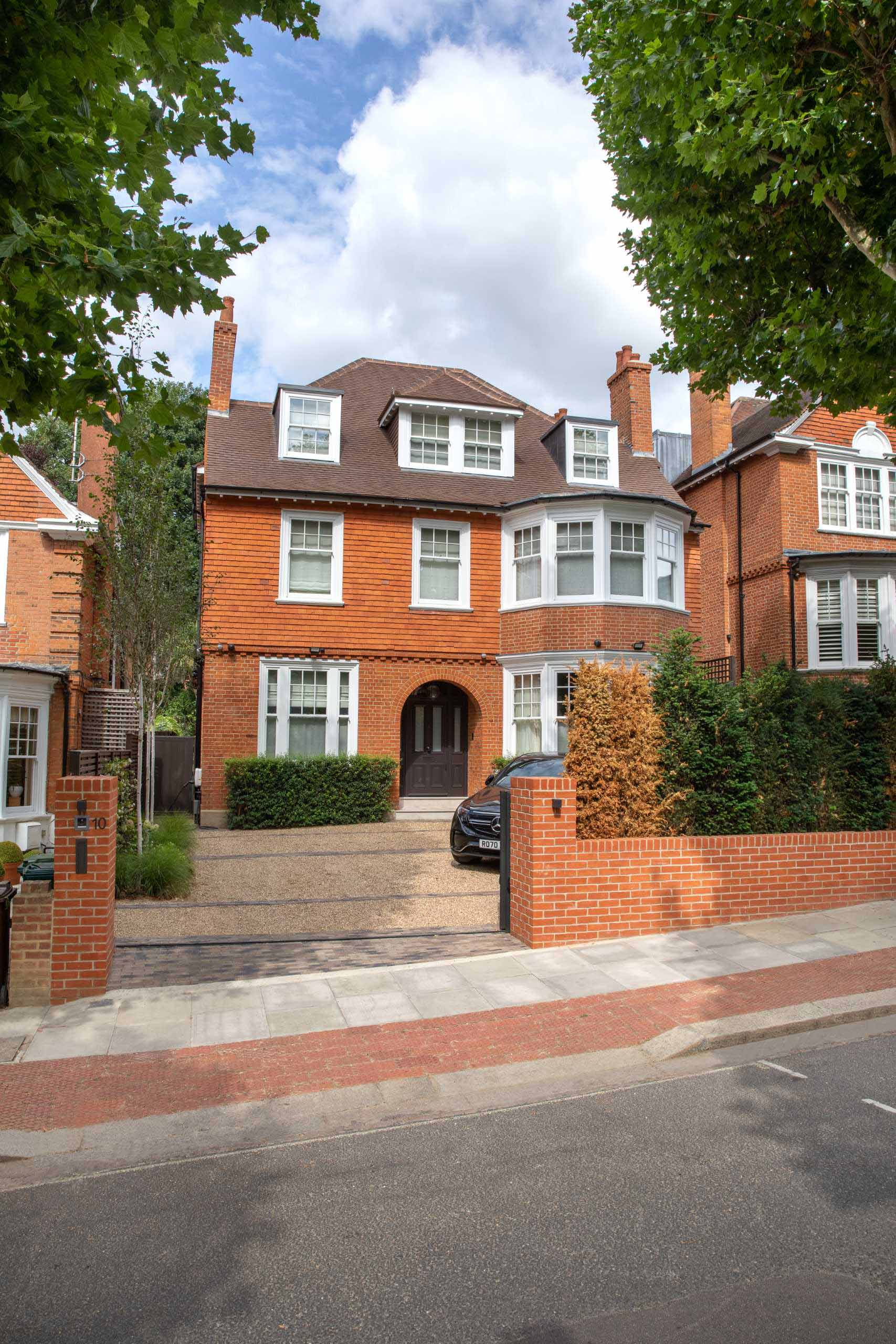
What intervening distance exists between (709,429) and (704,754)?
662 inches

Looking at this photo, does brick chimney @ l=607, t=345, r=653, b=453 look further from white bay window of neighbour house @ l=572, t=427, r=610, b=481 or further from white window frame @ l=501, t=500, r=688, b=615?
white window frame @ l=501, t=500, r=688, b=615

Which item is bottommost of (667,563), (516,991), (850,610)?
(516,991)

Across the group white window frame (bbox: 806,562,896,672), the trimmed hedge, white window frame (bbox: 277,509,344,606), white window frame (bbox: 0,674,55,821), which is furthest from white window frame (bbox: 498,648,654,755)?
white window frame (bbox: 0,674,55,821)

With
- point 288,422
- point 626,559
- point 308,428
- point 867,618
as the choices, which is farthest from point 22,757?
point 867,618

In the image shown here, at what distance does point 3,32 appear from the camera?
15.0ft

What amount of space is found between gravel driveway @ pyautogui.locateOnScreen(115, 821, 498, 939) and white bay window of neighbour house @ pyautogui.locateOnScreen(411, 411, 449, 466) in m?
9.03

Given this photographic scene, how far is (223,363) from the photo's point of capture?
21.2 metres

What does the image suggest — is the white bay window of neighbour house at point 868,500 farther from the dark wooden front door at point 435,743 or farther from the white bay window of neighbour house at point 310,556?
the white bay window of neighbour house at point 310,556

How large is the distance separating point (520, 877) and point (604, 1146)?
3995 mm

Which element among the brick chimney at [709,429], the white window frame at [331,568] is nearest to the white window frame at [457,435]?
the white window frame at [331,568]

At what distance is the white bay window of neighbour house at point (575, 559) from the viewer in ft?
63.7

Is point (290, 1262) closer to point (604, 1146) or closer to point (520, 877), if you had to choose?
point (604, 1146)

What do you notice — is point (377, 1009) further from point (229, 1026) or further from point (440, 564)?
point (440, 564)

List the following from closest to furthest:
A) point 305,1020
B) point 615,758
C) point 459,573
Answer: point 305,1020 < point 615,758 < point 459,573
